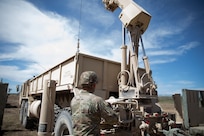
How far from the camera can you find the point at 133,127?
3168 millimetres

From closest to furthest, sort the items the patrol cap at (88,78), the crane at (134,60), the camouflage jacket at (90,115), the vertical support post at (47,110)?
the camouflage jacket at (90,115) → the patrol cap at (88,78) → the vertical support post at (47,110) → the crane at (134,60)

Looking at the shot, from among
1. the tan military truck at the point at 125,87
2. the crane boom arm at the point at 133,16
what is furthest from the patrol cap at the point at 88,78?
the crane boom arm at the point at 133,16

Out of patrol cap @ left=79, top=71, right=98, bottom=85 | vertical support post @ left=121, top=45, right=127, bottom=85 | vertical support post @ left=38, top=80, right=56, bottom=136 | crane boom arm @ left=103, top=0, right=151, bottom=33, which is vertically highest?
crane boom arm @ left=103, top=0, right=151, bottom=33

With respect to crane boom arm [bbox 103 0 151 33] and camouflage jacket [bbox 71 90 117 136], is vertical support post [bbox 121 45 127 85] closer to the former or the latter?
crane boom arm [bbox 103 0 151 33]

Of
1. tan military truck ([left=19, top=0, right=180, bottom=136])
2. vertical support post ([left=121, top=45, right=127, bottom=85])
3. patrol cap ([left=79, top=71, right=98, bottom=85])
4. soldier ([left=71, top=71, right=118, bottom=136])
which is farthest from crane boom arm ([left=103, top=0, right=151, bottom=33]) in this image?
soldier ([left=71, top=71, right=118, bottom=136])

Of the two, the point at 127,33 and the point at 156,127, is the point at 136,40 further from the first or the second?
the point at 156,127

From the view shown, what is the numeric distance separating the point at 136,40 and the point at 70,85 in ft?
7.66

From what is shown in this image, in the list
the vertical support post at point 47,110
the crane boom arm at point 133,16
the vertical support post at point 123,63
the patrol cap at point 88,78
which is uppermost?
the crane boom arm at point 133,16

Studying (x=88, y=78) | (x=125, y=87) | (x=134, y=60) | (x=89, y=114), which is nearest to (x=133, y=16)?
(x=134, y=60)

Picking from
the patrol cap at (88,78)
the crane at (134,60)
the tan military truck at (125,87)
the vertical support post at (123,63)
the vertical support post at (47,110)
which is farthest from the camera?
the vertical support post at (123,63)

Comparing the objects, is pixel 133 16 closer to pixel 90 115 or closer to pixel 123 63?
pixel 123 63

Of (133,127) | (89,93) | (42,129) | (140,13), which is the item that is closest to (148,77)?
(133,127)

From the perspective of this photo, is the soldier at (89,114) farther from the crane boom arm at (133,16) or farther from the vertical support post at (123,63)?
the crane boom arm at (133,16)

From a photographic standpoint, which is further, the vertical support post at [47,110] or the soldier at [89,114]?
the vertical support post at [47,110]
